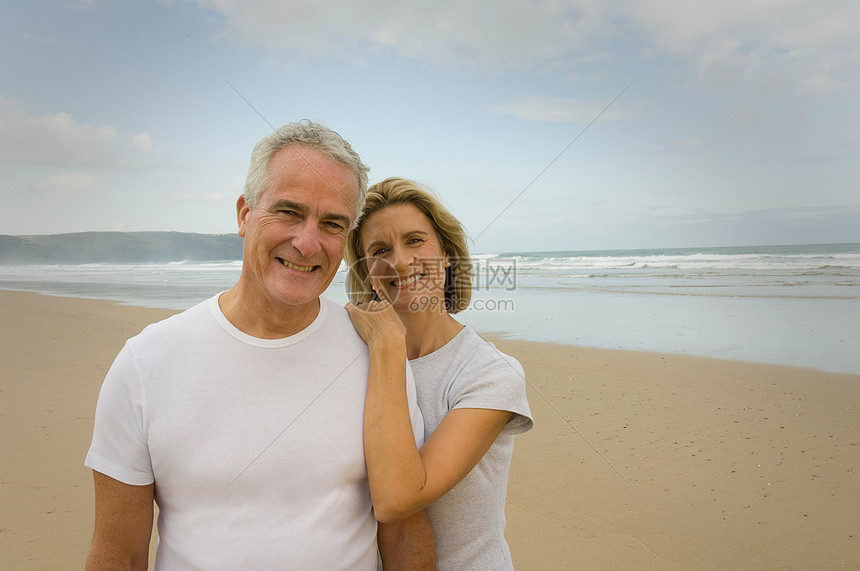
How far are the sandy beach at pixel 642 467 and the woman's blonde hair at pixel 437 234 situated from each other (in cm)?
203

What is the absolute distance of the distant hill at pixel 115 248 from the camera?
46.4 m

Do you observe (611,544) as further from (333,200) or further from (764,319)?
(764,319)

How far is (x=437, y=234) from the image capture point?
7.74 ft

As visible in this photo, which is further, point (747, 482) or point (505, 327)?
point (505, 327)

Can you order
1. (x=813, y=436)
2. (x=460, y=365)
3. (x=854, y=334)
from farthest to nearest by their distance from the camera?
(x=854, y=334)
(x=813, y=436)
(x=460, y=365)

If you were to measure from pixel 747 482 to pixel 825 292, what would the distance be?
13.7 metres

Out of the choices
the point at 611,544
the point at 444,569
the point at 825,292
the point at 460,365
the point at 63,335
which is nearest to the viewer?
the point at 444,569

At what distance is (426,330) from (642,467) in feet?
11.6

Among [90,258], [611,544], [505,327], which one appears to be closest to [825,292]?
[505,327]

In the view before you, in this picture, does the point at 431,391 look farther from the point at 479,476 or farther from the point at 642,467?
the point at 642,467

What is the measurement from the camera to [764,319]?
11078 millimetres

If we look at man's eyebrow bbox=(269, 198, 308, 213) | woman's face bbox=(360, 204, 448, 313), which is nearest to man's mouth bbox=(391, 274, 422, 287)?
woman's face bbox=(360, 204, 448, 313)

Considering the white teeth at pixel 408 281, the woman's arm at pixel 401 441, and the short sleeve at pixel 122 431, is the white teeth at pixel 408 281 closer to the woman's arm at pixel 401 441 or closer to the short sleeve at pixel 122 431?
the woman's arm at pixel 401 441

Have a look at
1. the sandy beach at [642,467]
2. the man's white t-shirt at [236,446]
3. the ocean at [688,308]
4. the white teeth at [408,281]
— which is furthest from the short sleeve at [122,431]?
the sandy beach at [642,467]
